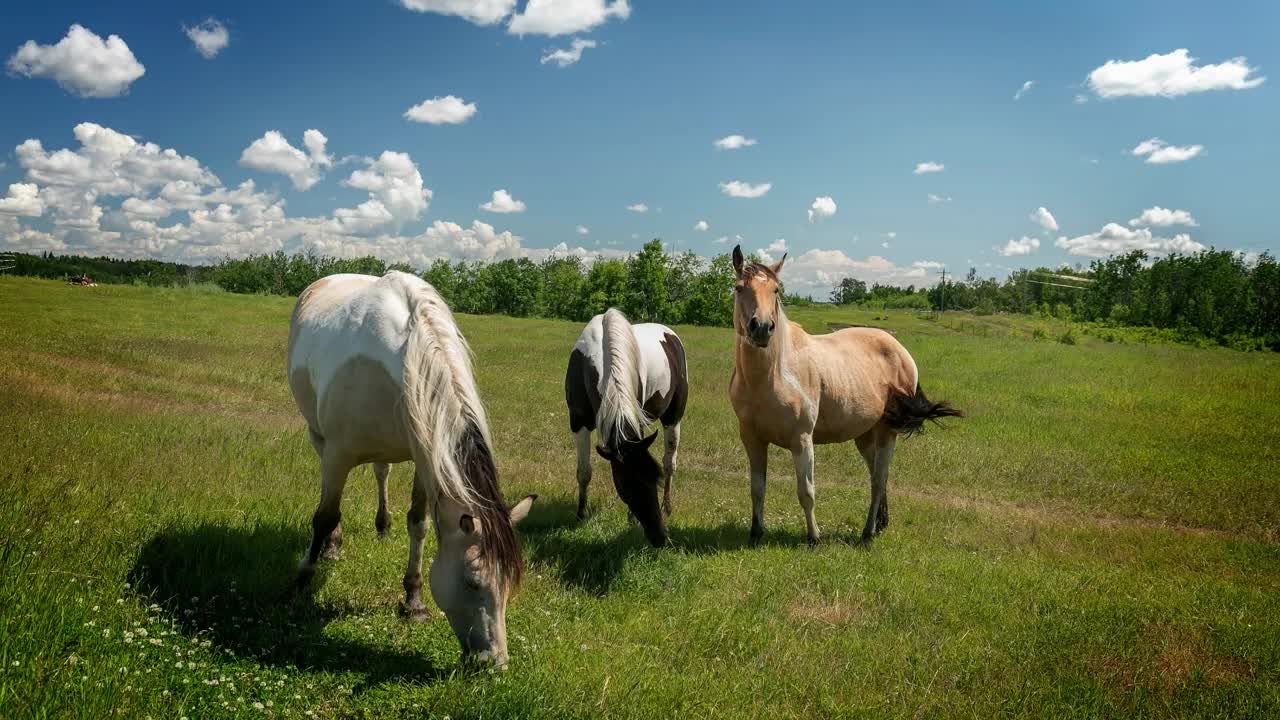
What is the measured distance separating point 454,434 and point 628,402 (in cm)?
241

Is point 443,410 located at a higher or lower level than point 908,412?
higher

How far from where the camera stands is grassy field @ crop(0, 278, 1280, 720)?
3.44 m

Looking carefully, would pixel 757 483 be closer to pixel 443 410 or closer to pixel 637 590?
pixel 637 590

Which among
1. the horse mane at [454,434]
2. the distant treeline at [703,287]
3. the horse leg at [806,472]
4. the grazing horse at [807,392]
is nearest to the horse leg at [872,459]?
the grazing horse at [807,392]

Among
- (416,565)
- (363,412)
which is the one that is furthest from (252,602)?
(363,412)

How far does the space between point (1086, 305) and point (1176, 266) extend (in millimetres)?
6842

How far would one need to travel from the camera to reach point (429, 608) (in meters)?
4.72

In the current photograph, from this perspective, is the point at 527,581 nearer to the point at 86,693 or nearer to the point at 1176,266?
the point at 86,693

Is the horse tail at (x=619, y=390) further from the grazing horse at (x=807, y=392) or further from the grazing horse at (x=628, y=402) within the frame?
the grazing horse at (x=807, y=392)

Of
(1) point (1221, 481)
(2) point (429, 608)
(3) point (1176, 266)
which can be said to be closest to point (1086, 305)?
(3) point (1176, 266)

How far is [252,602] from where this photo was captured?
14.6 feet

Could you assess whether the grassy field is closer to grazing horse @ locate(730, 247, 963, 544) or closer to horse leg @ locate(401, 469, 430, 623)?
horse leg @ locate(401, 469, 430, 623)

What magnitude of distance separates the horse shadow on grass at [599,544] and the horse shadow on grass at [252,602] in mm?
1797

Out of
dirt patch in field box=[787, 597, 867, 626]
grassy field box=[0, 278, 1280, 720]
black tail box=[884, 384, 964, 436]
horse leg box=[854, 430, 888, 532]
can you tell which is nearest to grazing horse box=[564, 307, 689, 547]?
grassy field box=[0, 278, 1280, 720]
